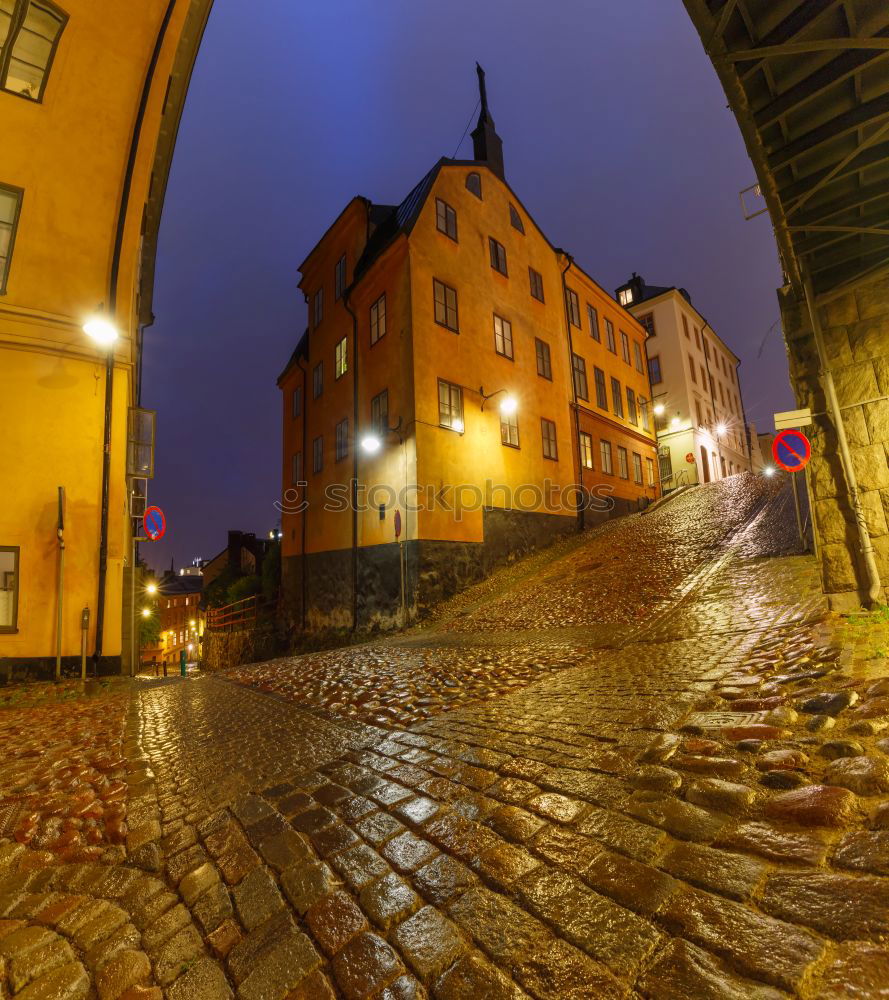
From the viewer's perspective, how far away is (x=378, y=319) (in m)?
16.3

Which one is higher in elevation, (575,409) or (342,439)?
(575,409)

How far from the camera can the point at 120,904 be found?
1.96m

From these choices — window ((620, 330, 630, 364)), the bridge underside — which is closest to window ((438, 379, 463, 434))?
the bridge underside

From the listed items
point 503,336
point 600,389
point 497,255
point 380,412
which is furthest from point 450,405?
point 600,389

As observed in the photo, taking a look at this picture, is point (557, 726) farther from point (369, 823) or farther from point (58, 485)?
point (58, 485)

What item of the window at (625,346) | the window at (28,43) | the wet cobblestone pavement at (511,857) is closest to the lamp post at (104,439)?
the window at (28,43)

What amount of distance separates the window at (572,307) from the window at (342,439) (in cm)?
1173

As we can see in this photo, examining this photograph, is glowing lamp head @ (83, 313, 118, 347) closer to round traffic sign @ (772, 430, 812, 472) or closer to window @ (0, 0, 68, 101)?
window @ (0, 0, 68, 101)

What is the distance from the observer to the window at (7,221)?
8695mm

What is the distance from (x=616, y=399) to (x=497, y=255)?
10.2 meters

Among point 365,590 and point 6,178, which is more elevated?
point 6,178

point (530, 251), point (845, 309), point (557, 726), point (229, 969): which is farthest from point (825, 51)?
point (530, 251)

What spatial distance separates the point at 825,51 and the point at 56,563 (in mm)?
11836

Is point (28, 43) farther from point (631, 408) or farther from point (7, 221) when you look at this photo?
point (631, 408)
